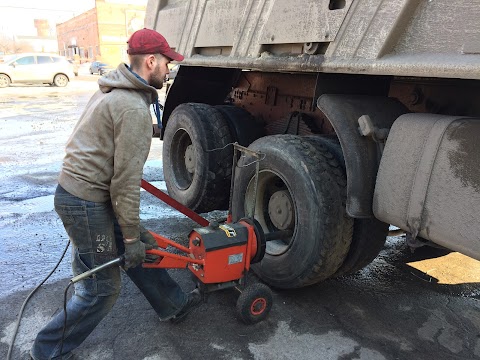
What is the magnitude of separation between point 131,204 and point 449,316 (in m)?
2.55

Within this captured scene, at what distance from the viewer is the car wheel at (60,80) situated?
2327 centimetres

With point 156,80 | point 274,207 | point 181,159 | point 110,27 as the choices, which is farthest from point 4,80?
point 110,27

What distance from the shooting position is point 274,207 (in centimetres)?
346

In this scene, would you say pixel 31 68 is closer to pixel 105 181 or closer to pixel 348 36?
pixel 105 181

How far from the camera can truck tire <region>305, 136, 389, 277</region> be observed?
121 inches

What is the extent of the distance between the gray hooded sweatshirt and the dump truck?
3.50 feet

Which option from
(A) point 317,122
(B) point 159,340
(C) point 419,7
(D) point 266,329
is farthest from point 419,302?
(C) point 419,7

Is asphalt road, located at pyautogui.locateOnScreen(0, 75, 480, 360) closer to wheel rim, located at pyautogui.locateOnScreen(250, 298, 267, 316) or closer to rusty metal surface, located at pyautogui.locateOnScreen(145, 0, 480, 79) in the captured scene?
wheel rim, located at pyautogui.locateOnScreen(250, 298, 267, 316)

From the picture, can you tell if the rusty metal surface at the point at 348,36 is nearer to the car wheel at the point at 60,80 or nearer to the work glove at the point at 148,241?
the work glove at the point at 148,241

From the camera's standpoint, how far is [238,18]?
3.57 m

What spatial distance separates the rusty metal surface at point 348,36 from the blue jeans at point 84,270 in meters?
1.63

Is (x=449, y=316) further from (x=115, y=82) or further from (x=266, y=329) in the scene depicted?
(x=115, y=82)

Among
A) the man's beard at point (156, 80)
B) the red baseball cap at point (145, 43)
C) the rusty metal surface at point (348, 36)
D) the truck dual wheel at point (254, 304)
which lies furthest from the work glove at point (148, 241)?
the rusty metal surface at point (348, 36)

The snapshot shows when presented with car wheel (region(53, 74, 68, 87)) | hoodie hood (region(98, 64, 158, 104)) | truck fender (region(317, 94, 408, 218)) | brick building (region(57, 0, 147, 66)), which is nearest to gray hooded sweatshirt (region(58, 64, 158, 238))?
hoodie hood (region(98, 64, 158, 104))
